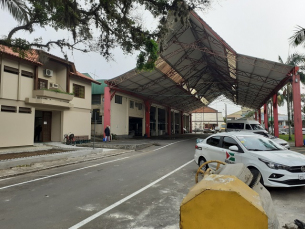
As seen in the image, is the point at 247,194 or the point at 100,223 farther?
the point at 100,223

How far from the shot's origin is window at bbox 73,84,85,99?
70.2ft

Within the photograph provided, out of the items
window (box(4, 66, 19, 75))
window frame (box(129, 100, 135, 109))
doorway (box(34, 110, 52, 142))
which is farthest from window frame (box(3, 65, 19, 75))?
window frame (box(129, 100, 135, 109))

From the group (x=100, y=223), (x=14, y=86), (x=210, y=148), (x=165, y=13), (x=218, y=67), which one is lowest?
(x=100, y=223)

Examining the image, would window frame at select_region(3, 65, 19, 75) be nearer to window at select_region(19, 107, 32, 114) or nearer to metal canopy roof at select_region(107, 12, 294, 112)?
window at select_region(19, 107, 32, 114)

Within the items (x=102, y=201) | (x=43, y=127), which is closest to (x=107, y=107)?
(x=43, y=127)

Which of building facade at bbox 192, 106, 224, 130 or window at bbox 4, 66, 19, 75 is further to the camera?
building facade at bbox 192, 106, 224, 130

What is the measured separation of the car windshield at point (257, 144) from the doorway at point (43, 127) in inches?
679

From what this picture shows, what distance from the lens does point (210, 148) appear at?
8.09 meters

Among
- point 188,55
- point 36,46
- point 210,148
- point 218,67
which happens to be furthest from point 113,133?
point 210,148

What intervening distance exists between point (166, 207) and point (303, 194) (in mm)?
3593

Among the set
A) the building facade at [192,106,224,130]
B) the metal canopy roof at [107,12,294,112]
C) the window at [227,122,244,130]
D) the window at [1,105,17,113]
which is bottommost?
the window at [227,122,244,130]

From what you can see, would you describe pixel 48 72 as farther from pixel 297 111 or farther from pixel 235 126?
pixel 297 111

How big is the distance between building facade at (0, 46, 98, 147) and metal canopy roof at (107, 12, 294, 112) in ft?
20.3

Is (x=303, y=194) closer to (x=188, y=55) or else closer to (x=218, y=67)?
(x=188, y=55)
